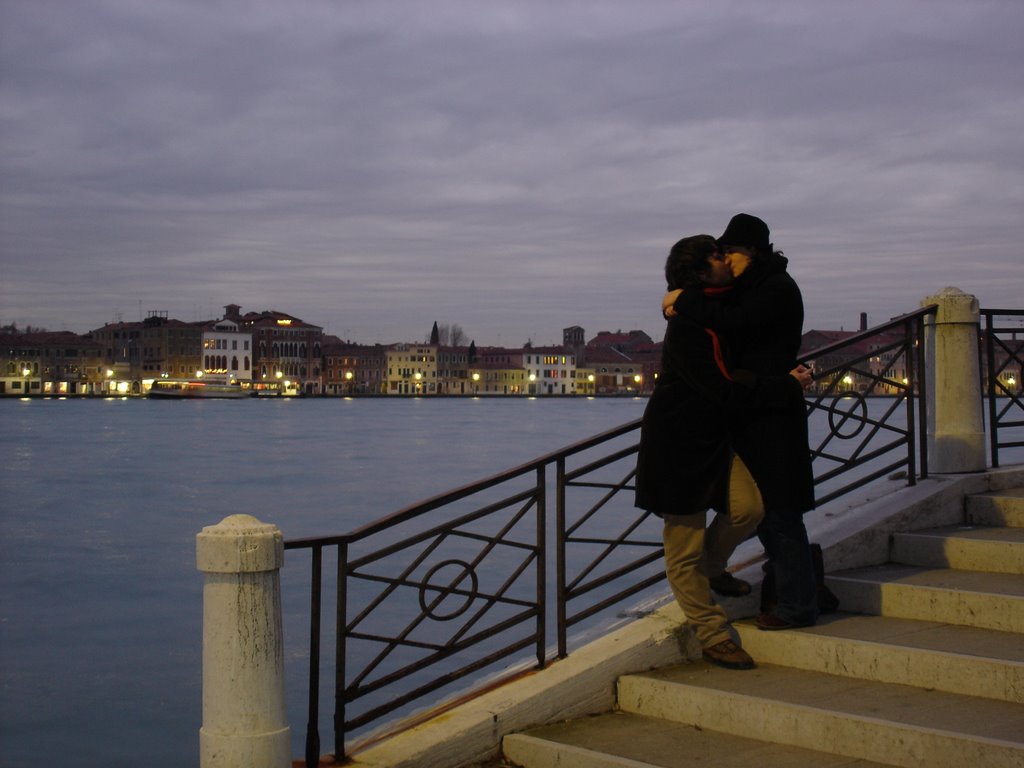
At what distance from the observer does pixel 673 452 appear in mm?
4348

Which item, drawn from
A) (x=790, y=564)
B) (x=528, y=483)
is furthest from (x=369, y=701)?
(x=528, y=483)

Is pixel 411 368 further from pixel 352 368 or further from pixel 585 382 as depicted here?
pixel 585 382

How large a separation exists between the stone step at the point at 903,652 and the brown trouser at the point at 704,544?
0.27 m

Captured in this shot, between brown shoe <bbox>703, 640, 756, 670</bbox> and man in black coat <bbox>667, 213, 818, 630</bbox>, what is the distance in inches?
9.9

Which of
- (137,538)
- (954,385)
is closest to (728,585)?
(954,385)

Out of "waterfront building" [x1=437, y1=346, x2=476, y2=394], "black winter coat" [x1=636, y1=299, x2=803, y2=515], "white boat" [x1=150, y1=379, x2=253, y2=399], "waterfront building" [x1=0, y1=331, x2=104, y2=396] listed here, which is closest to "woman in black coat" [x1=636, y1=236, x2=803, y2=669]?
"black winter coat" [x1=636, y1=299, x2=803, y2=515]

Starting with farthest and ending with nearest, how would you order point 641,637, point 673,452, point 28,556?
point 28,556, point 641,637, point 673,452

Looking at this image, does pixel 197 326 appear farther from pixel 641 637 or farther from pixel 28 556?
pixel 641 637

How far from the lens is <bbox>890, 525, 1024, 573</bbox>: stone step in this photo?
5172 mm

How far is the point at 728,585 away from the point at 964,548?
128cm

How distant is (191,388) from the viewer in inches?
5497

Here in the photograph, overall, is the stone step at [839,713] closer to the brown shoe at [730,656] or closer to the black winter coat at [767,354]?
the brown shoe at [730,656]

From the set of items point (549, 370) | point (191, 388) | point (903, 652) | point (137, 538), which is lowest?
point (137, 538)

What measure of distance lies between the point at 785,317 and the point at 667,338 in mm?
476
